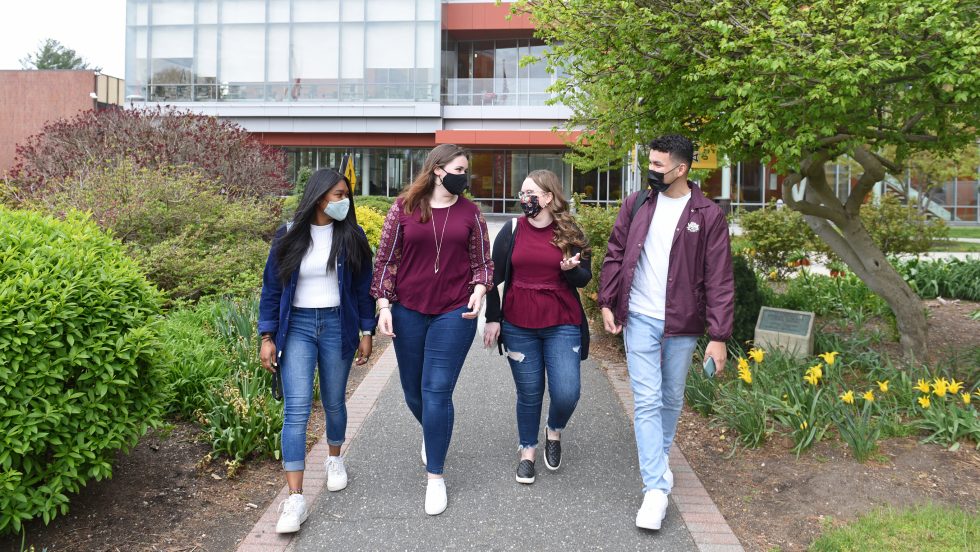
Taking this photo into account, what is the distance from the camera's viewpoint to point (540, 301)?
13.8 feet

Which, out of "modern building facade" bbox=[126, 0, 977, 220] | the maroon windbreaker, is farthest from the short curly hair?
"modern building facade" bbox=[126, 0, 977, 220]

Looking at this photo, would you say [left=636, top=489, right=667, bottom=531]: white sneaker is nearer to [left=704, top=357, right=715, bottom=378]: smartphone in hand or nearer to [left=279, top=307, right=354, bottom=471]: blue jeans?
[left=704, top=357, right=715, bottom=378]: smartphone in hand

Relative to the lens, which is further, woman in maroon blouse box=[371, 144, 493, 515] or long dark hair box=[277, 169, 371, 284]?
woman in maroon blouse box=[371, 144, 493, 515]

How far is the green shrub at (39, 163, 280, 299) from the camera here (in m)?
8.30

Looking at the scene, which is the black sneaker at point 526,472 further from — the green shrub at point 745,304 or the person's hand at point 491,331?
the green shrub at point 745,304

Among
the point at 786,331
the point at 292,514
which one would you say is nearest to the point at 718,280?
the point at 292,514

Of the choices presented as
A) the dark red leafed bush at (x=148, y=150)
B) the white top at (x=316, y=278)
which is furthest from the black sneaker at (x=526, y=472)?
the dark red leafed bush at (x=148, y=150)

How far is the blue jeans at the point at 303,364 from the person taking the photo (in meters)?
3.85

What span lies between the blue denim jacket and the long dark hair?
0.04 metres

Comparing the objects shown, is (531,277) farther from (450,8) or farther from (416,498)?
(450,8)

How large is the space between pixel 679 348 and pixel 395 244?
5.20 feet

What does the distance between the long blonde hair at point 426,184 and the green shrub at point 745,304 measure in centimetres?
387

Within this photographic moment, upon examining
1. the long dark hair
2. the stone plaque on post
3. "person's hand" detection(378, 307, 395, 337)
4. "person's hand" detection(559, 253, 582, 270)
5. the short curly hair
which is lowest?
the stone plaque on post

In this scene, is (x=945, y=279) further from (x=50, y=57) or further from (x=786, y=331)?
(x=50, y=57)
